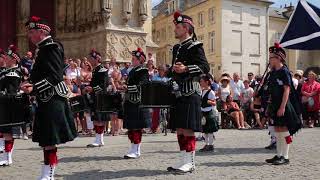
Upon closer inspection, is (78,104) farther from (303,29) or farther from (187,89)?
(303,29)

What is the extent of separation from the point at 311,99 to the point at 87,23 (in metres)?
8.94

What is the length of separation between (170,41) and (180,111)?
52.0 meters

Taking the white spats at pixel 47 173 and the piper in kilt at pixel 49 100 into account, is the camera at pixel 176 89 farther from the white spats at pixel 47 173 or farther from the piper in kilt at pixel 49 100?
the white spats at pixel 47 173

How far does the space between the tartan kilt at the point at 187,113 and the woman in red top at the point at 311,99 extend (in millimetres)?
10987

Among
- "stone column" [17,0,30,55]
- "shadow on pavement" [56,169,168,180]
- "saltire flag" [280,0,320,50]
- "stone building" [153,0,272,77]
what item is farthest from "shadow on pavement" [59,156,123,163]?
"stone building" [153,0,272,77]

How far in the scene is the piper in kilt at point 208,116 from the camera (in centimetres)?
1027

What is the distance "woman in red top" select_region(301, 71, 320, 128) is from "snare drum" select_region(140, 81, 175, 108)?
9.80 meters

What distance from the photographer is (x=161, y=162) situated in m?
8.45

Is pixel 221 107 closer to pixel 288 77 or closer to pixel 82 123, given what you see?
pixel 82 123

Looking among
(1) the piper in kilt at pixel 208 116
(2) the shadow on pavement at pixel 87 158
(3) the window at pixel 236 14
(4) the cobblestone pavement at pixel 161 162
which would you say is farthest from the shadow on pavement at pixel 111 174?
(3) the window at pixel 236 14

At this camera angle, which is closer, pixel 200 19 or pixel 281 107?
pixel 281 107

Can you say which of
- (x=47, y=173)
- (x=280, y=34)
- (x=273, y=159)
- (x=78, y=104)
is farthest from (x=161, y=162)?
(x=280, y=34)

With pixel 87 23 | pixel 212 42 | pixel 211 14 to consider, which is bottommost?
pixel 87 23

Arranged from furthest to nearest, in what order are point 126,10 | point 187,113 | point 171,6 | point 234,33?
point 171,6 → point 234,33 → point 126,10 → point 187,113
